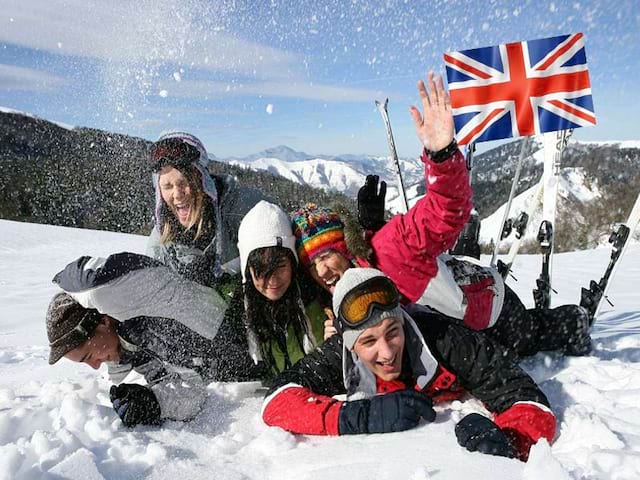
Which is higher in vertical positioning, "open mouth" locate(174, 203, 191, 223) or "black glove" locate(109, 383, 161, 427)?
"open mouth" locate(174, 203, 191, 223)

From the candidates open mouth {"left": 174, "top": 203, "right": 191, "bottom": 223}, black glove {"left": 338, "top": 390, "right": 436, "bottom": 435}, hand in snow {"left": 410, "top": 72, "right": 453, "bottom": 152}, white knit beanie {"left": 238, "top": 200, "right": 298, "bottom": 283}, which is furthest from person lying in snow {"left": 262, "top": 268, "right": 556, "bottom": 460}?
open mouth {"left": 174, "top": 203, "right": 191, "bottom": 223}

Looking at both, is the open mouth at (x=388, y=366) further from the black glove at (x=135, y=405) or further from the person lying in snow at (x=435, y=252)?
the black glove at (x=135, y=405)

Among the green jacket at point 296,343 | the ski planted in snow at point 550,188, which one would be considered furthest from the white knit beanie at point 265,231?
the ski planted in snow at point 550,188

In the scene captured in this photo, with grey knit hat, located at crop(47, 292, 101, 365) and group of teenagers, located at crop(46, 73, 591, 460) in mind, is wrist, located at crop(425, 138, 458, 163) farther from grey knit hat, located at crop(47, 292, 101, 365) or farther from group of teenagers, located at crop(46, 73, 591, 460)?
grey knit hat, located at crop(47, 292, 101, 365)

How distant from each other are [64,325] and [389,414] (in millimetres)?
1551

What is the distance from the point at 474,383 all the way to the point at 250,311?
114 centimetres

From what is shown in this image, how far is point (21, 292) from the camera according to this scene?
798 centimetres

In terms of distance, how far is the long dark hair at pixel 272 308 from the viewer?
264 centimetres

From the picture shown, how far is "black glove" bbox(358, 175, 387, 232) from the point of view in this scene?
2.76m

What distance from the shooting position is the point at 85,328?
8.37ft

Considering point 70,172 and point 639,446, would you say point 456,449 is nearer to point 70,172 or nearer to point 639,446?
point 639,446

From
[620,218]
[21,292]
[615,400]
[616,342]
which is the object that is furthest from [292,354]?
[620,218]

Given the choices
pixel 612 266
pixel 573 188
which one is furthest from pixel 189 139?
pixel 573 188

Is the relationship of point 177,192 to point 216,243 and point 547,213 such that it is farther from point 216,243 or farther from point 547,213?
point 547,213
